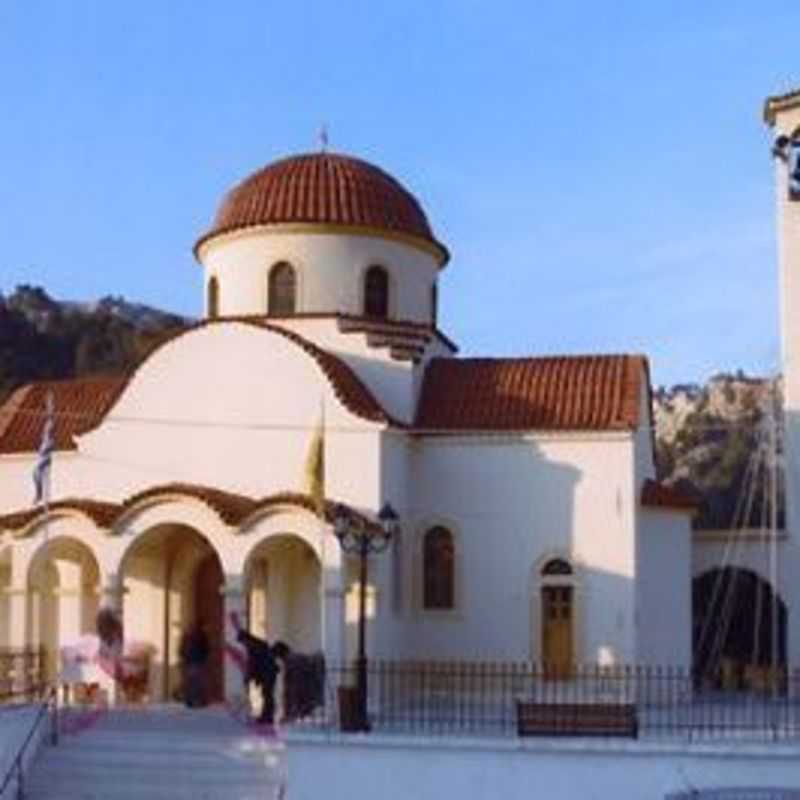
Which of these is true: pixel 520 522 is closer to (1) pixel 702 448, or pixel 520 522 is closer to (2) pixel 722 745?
(2) pixel 722 745

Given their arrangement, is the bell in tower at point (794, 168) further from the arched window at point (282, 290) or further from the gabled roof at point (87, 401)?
the arched window at point (282, 290)

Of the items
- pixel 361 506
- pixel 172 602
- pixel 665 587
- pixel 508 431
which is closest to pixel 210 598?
pixel 172 602

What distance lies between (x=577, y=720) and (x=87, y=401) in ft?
51.0

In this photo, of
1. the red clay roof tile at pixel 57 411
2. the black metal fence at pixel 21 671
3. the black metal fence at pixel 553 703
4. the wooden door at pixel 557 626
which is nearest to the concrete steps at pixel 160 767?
the black metal fence at pixel 553 703

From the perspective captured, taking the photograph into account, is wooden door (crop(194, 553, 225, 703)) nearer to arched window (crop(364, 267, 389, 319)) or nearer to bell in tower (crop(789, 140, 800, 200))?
arched window (crop(364, 267, 389, 319))

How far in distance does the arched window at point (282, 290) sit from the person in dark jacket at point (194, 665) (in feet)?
21.7

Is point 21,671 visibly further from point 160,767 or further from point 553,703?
point 553,703

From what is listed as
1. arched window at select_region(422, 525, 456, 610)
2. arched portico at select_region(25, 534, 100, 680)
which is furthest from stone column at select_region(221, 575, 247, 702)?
arched window at select_region(422, 525, 456, 610)

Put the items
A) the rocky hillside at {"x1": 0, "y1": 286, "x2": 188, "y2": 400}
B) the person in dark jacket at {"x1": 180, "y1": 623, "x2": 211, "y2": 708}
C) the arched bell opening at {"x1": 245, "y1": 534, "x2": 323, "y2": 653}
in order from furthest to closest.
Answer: the rocky hillside at {"x1": 0, "y1": 286, "x2": 188, "y2": 400}
the arched bell opening at {"x1": 245, "y1": 534, "x2": 323, "y2": 653}
the person in dark jacket at {"x1": 180, "y1": 623, "x2": 211, "y2": 708}

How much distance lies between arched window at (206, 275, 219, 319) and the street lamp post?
6.69 m

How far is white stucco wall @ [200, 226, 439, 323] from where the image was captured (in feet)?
100

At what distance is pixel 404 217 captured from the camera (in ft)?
104

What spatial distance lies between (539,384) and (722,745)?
11666 mm

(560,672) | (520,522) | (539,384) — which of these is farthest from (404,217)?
(560,672)
